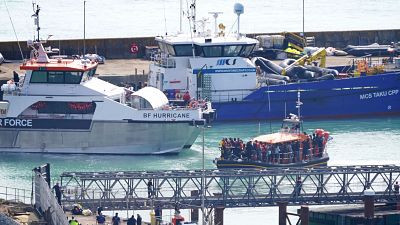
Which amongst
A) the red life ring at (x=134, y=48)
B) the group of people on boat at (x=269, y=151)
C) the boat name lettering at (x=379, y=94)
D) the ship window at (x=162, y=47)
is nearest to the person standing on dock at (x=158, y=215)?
the group of people on boat at (x=269, y=151)

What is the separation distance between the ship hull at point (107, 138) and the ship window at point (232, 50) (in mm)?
7129

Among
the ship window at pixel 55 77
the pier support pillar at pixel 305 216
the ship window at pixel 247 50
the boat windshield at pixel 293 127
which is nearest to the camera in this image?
the pier support pillar at pixel 305 216

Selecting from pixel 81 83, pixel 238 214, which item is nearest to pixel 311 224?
pixel 238 214

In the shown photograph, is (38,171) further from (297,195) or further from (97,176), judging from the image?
(297,195)

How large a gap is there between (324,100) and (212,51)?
687 centimetres

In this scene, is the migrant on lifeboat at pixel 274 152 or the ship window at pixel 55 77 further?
the ship window at pixel 55 77

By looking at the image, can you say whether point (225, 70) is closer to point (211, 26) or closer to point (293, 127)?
point (293, 127)

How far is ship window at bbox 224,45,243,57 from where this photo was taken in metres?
80.9

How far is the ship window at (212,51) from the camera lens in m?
80.8

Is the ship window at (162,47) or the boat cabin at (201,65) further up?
the ship window at (162,47)

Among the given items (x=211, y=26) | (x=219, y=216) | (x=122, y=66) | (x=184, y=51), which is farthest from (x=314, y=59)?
(x=219, y=216)

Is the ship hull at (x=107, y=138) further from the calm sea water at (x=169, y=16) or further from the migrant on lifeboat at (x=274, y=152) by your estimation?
the calm sea water at (x=169, y=16)

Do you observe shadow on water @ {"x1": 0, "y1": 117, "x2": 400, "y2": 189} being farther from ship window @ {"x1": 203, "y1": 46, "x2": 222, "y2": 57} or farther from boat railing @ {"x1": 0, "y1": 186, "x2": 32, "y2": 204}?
ship window @ {"x1": 203, "y1": 46, "x2": 222, "y2": 57}

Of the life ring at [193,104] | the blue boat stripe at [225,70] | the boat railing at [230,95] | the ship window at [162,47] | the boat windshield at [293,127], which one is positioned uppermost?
the ship window at [162,47]
